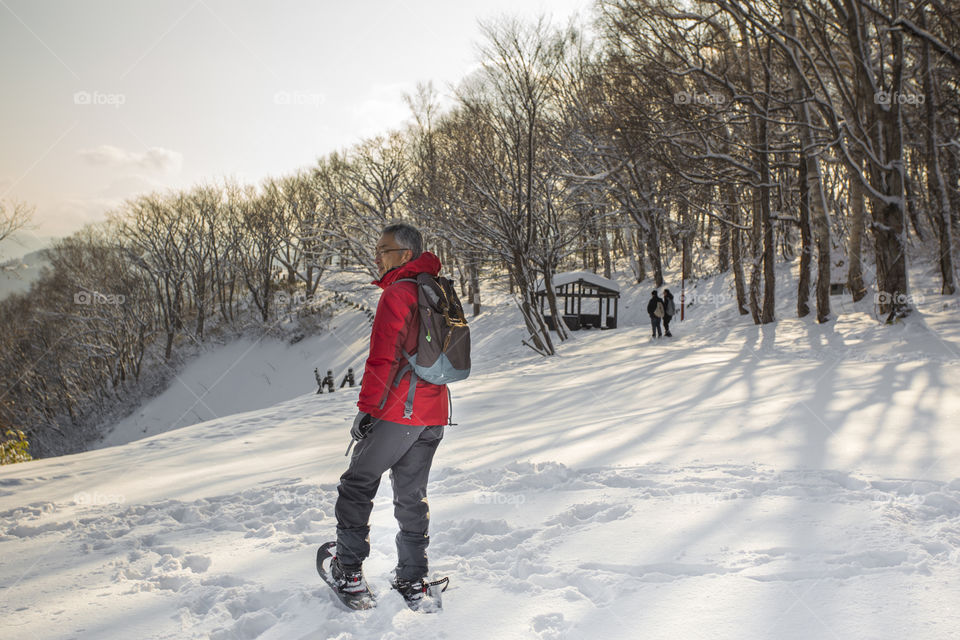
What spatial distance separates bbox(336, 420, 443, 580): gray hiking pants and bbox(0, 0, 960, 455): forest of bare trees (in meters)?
5.29

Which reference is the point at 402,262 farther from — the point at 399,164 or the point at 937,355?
the point at 399,164

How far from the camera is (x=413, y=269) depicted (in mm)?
2840

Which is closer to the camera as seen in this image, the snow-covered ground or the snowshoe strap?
the snow-covered ground


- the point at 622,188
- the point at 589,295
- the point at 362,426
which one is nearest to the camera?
the point at 362,426

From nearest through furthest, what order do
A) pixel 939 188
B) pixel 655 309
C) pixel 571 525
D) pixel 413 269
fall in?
pixel 413 269 < pixel 571 525 < pixel 939 188 < pixel 655 309

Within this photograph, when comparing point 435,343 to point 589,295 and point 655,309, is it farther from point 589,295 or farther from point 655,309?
point 589,295


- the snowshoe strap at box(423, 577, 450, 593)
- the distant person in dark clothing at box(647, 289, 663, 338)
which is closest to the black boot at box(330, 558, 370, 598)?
the snowshoe strap at box(423, 577, 450, 593)

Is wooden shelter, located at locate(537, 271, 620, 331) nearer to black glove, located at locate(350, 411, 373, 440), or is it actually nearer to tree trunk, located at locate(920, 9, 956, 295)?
tree trunk, located at locate(920, 9, 956, 295)

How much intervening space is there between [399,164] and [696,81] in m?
21.4

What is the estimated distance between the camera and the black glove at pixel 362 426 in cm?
270

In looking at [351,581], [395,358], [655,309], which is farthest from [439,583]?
[655,309]

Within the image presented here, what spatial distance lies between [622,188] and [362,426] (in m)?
25.2

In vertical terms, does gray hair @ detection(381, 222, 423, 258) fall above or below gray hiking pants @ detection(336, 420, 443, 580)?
above

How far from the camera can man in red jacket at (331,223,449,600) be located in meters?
2.71
